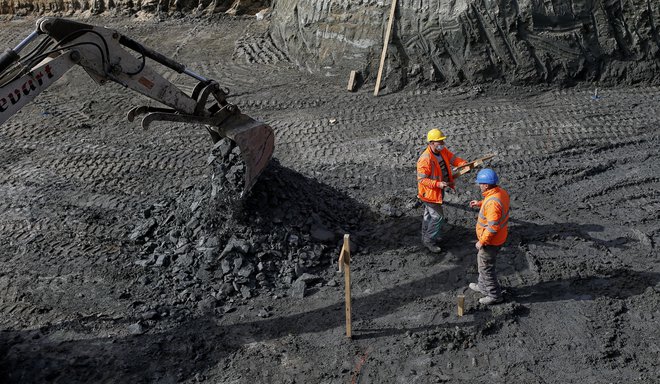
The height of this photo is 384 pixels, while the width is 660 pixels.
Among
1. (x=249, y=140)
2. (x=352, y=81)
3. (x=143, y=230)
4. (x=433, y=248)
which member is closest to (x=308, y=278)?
(x=433, y=248)

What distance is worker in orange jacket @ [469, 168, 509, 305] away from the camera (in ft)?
22.8

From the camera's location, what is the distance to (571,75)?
1234 centimetres

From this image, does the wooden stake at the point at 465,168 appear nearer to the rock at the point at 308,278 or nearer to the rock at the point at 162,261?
the rock at the point at 308,278

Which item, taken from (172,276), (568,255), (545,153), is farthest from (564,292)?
(172,276)

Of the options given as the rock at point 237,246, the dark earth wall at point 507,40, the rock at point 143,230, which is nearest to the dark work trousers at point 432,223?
the rock at point 237,246

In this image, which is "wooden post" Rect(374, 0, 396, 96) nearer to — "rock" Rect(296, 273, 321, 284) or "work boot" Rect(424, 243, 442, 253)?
"work boot" Rect(424, 243, 442, 253)

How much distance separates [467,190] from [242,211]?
3213 mm

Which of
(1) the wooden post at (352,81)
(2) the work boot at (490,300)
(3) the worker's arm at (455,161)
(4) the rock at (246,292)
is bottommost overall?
(2) the work boot at (490,300)

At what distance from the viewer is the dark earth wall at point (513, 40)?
12094 mm

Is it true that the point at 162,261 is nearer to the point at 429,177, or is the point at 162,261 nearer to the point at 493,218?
the point at 429,177

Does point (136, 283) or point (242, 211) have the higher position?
point (242, 211)

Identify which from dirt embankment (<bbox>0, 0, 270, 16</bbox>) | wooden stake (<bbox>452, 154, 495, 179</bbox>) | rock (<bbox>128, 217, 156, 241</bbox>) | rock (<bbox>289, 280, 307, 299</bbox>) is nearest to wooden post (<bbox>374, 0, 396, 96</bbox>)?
wooden stake (<bbox>452, 154, 495, 179</bbox>)

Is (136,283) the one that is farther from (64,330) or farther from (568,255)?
(568,255)

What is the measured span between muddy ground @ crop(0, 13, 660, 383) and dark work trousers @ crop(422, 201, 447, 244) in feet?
0.87
